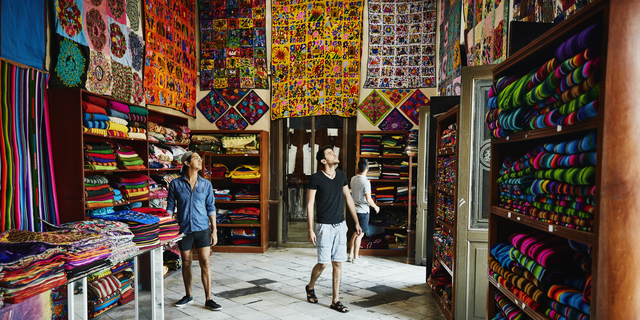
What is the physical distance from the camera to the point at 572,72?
1.42 m

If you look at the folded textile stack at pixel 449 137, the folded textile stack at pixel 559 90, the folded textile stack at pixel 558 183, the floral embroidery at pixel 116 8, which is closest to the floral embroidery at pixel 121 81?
the floral embroidery at pixel 116 8

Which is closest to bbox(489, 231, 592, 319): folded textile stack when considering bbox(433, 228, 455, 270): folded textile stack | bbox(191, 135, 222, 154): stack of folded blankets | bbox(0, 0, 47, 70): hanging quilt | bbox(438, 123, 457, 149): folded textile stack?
bbox(433, 228, 455, 270): folded textile stack

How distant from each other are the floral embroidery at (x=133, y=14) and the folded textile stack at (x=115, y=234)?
2859 millimetres

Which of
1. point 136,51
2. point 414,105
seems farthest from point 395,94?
point 136,51

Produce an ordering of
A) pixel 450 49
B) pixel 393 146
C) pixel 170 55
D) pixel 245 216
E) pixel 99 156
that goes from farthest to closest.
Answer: pixel 245 216 < pixel 393 146 < pixel 170 55 < pixel 450 49 < pixel 99 156

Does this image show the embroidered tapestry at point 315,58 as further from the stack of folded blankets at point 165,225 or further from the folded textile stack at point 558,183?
the folded textile stack at point 558,183

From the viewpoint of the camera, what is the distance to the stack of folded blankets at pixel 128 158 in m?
4.10

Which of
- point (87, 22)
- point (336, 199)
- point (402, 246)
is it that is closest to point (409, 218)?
point (402, 246)

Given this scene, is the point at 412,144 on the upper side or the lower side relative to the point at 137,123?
lower

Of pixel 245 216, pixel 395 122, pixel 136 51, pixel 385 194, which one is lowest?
pixel 245 216

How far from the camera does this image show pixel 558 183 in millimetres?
1581

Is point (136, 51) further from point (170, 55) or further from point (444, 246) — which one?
point (444, 246)

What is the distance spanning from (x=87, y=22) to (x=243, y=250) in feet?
13.0

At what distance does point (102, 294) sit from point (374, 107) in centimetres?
470
